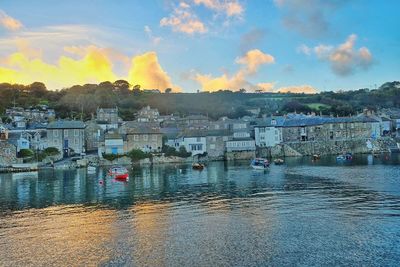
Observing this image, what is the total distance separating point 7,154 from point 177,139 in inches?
1306

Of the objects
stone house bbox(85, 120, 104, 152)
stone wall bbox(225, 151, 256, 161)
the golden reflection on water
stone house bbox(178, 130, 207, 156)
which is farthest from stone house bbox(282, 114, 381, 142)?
the golden reflection on water

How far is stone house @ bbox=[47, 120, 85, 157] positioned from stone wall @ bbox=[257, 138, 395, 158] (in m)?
37.7

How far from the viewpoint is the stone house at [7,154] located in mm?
73562

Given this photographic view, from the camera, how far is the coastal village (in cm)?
8206

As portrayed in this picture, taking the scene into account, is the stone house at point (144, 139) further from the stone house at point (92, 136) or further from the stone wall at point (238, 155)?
the stone wall at point (238, 155)

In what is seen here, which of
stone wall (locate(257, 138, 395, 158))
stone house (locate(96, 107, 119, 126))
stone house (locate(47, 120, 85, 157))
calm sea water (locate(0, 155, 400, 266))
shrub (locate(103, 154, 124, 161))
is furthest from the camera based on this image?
stone house (locate(96, 107, 119, 126))

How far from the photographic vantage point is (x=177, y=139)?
92000mm

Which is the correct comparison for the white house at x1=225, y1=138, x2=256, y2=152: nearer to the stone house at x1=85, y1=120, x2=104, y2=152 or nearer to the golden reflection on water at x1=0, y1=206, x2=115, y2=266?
the stone house at x1=85, y1=120, x2=104, y2=152

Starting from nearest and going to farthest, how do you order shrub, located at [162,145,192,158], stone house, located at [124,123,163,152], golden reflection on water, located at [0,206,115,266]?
golden reflection on water, located at [0,206,115,266], stone house, located at [124,123,163,152], shrub, located at [162,145,192,158]

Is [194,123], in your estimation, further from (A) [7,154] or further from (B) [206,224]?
(B) [206,224]

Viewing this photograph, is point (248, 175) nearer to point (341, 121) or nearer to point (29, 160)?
point (29, 160)

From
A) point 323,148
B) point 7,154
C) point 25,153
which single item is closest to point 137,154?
point 25,153

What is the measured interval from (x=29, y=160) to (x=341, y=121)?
7123 centimetres

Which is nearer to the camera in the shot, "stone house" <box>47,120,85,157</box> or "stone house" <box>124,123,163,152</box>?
"stone house" <box>47,120,85,157</box>
